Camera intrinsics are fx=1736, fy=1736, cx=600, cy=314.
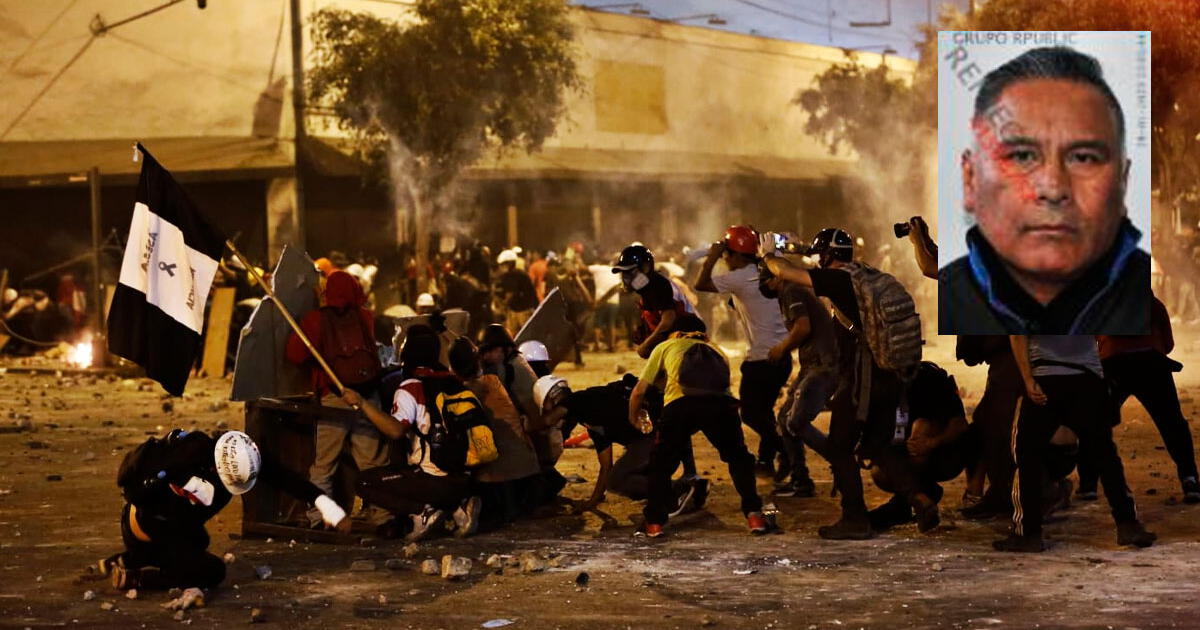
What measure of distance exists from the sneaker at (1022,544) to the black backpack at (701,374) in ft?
5.54

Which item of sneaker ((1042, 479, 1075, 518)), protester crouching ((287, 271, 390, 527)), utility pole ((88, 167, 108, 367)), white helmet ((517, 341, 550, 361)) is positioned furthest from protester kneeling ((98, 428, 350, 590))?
utility pole ((88, 167, 108, 367))

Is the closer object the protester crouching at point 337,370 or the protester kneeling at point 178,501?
the protester kneeling at point 178,501

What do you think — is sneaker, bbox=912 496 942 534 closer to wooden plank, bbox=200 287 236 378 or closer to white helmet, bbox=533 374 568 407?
white helmet, bbox=533 374 568 407

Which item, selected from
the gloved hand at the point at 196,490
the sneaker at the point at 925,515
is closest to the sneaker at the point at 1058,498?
the sneaker at the point at 925,515

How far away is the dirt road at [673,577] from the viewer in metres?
7.38

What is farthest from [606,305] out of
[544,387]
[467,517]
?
[467,517]

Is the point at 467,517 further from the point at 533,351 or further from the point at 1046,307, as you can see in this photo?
the point at 1046,307

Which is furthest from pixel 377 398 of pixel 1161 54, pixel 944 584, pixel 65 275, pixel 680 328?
pixel 65 275

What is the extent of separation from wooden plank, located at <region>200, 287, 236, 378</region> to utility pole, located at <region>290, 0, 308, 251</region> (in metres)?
9.21

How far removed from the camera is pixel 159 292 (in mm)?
9344

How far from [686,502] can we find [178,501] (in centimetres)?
325

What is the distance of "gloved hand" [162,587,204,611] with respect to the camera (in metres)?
7.62

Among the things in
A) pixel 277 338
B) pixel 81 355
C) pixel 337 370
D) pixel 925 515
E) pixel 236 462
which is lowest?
pixel 925 515

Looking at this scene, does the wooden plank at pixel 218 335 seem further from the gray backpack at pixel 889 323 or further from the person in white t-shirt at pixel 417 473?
the gray backpack at pixel 889 323
